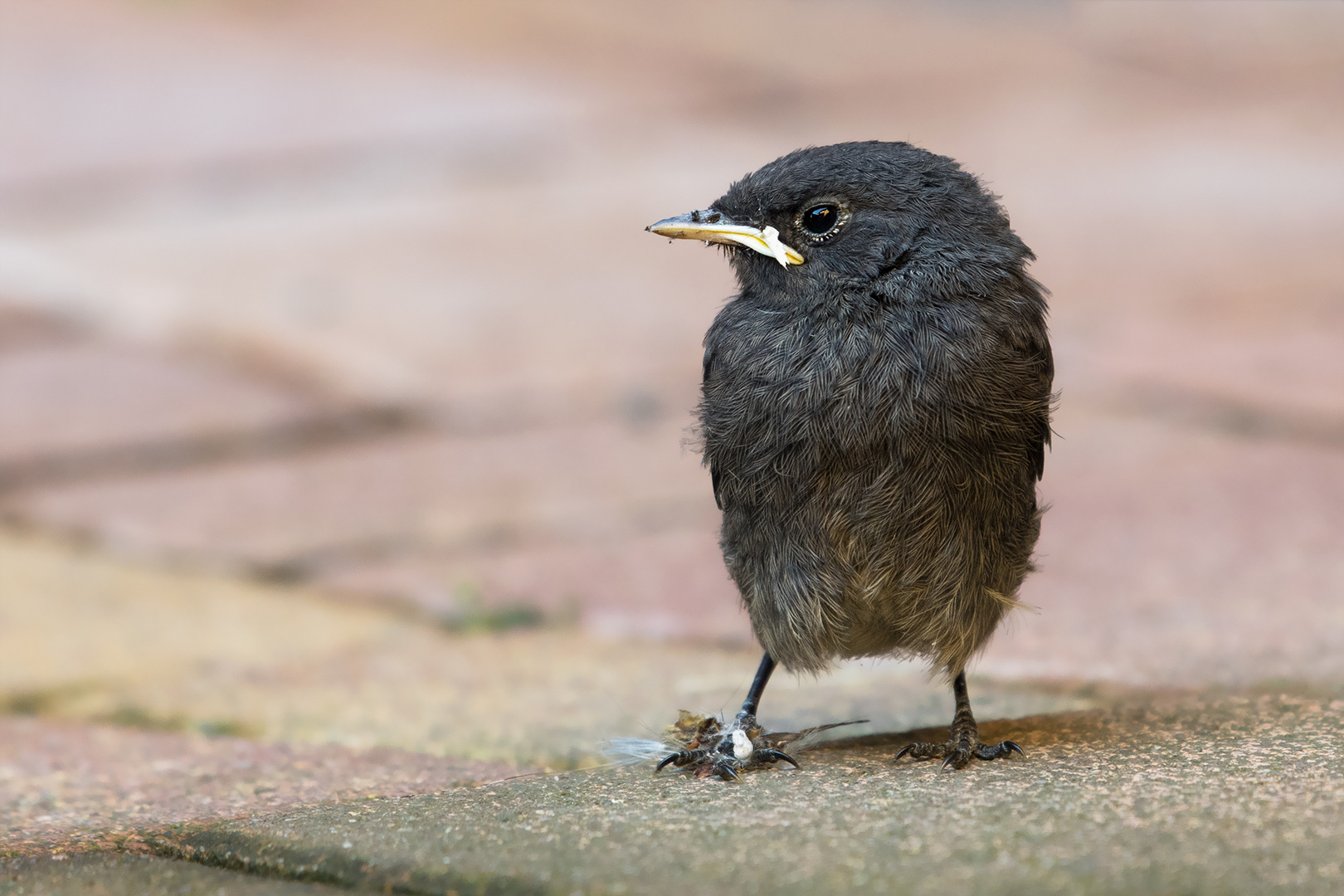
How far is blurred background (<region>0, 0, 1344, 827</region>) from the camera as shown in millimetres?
3891

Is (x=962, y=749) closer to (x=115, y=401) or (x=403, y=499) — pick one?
(x=403, y=499)

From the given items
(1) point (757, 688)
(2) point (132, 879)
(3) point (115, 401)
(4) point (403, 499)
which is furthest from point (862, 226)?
(3) point (115, 401)

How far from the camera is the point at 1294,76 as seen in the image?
12031mm

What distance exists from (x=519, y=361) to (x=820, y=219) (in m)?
3.61

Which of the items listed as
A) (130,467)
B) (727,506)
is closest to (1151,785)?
(727,506)

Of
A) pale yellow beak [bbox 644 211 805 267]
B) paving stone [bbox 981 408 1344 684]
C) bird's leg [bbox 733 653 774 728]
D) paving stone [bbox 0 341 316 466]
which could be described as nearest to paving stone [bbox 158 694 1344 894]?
bird's leg [bbox 733 653 774 728]

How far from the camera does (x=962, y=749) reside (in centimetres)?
275

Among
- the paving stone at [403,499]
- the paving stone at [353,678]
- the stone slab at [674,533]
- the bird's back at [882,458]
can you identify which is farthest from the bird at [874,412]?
the paving stone at [403,499]

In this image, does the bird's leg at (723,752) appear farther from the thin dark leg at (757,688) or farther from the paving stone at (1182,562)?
the paving stone at (1182,562)

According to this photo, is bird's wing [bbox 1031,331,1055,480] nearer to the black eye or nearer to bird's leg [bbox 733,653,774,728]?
the black eye

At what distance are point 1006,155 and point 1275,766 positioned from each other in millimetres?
7798

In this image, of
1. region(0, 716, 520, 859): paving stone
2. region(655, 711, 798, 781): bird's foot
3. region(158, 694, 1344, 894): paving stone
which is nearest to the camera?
region(158, 694, 1344, 894): paving stone

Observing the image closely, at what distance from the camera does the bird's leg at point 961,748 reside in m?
2.72

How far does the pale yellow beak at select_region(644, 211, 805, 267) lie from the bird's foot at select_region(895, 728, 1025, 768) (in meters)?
0.94
